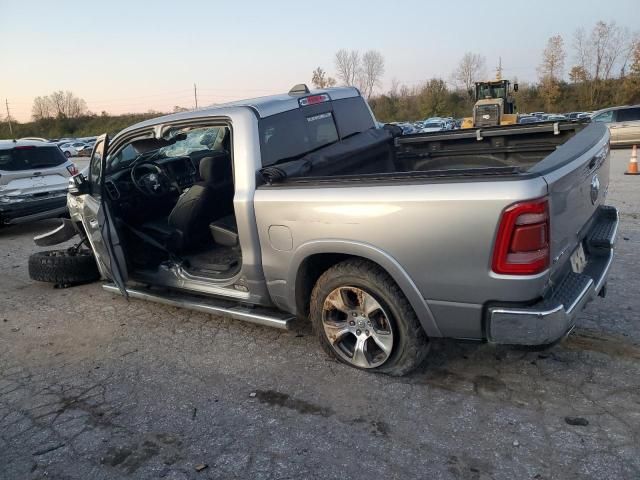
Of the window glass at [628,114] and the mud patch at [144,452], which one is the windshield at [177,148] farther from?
the window glass at [628,114]

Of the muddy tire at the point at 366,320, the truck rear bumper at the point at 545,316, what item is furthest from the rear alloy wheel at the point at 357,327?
the truck rear bumper at the point at 545,316

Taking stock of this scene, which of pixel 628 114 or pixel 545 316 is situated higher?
pixel 628 114

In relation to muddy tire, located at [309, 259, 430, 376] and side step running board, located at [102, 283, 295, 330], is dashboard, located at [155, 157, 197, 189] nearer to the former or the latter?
side step running board, located at [102, 283, 295, 330]

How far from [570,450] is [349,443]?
1.11 meters

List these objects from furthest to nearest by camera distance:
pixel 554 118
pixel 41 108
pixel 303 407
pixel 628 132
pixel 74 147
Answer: pixel 41 108 → pixel 74 147 → pixel 554 118 → pixel 628 132 → pixel 303 407

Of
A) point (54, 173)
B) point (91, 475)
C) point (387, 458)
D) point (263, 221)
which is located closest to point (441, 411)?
point (387, 458)

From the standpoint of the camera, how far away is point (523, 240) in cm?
259

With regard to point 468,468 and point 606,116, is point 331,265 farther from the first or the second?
point 606,116

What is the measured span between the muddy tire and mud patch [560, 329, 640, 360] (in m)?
1.16

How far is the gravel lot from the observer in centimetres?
263

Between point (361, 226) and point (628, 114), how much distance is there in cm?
1828

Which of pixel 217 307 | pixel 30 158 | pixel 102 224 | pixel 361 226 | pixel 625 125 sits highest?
pixel 30 158

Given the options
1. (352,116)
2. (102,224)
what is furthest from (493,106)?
(102,224)

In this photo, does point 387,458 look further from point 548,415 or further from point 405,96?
point 405,96
